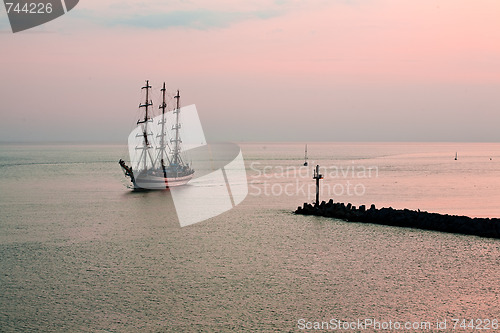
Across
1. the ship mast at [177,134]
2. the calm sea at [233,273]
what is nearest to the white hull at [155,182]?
the ship mast at [177,134]

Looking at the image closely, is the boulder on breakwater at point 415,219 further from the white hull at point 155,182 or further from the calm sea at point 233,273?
the white hull at point 155,182

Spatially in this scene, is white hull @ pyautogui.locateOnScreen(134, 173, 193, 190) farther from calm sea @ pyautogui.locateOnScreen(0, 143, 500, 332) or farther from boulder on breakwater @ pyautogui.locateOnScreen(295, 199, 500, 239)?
boulder on breakwater @ pyautogui.locateOnScreen(295, 199, 500, 239)

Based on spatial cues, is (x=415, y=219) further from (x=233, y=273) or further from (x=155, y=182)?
(x=155, y=182)

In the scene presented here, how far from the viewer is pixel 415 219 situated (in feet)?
153

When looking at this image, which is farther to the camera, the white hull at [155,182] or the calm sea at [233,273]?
the white hull at [155,182]

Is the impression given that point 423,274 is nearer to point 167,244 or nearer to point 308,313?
point 308,313

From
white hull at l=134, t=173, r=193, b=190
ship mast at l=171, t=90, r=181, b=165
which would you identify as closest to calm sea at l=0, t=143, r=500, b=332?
white hull at l=134, t=173, r=193, b=190

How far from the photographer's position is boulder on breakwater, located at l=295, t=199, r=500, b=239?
4222 cm

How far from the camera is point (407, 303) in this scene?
2448 cm

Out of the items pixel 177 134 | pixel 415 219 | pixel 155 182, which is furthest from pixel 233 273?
pixel 177 134

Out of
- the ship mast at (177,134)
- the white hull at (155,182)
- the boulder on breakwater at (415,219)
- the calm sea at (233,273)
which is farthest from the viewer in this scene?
the ship mast at (177,134)

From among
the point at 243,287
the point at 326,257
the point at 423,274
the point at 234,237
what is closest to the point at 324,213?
the point at 234,237

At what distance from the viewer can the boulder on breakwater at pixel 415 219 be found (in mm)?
42219

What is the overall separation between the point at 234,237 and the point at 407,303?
20.2m
